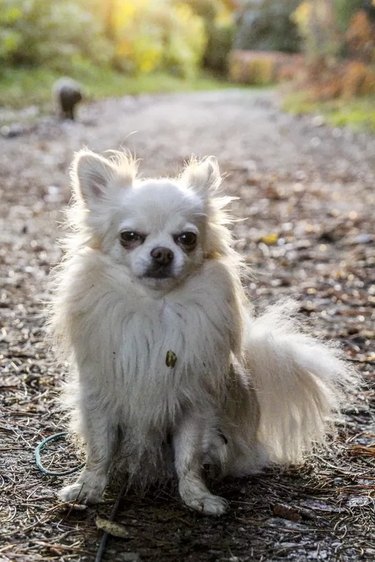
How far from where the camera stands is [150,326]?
267 cm

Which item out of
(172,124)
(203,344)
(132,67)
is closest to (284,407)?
(203,344)

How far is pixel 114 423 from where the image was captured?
9.04ft

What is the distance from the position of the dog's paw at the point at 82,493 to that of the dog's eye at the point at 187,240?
84 centimetres

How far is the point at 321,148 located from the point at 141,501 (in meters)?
10.5

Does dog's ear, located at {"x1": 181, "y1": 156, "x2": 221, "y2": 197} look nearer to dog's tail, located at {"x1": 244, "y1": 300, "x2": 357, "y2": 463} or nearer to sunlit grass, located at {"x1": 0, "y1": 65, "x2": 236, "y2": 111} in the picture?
dog's tail, located at {"x1": 244, "y1": 300, "x2": 357, "y2": 463}

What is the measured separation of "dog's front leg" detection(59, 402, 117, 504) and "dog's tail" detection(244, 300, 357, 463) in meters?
0.57

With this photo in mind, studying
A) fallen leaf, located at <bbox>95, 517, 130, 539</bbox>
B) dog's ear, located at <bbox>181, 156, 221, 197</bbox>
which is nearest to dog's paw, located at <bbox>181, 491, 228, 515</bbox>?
fallen leaf, located at <bbox>95, 517, 130, 539</bbox>

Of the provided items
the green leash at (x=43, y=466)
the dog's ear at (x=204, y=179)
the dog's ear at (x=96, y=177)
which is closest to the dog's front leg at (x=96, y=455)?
the green leash at (x=43, y=466)

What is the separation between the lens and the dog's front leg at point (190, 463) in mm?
2666

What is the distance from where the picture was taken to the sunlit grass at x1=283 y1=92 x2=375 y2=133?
566 inches

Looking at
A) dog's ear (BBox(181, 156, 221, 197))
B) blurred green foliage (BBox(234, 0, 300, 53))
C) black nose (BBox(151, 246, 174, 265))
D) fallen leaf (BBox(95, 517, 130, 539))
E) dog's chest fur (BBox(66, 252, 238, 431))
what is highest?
dog's ear (BBox(181, 156, 221, 197))

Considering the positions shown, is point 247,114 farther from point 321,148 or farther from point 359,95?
point 321,148

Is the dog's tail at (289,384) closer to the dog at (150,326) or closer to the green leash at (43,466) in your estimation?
the dog at (150,326)

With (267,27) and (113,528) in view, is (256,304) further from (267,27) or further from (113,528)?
(267,27)
